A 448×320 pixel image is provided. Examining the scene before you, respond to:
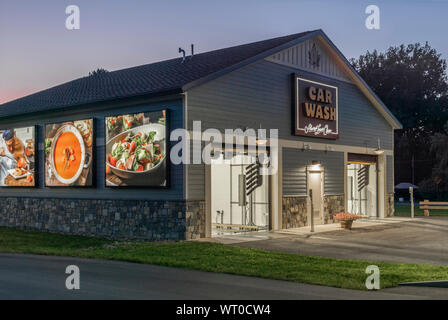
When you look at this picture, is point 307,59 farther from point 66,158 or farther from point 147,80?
point 66,158

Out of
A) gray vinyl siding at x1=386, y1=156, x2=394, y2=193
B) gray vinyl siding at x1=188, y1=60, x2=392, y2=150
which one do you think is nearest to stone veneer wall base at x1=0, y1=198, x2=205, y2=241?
gray vinyl siding at x1=188, y1=60, x2=392, y2=150

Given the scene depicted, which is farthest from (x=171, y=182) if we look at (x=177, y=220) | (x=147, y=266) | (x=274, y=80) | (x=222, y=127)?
(x=274, y=80)

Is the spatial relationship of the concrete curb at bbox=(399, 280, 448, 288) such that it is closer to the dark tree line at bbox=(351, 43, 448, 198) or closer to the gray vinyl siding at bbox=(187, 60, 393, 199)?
the gray vinyl siding at bbox=(187, 60, 393, 199)

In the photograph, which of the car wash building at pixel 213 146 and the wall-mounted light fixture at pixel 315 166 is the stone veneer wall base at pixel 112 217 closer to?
the car wash building at pixel 213 146

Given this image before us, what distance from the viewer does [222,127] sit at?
18.8 metres

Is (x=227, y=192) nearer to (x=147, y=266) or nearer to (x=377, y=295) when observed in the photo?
(x=147, y=266)

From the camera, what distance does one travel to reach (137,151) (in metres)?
18.3

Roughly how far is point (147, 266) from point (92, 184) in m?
7.80

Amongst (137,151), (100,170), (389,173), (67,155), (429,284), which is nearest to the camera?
(429,284)

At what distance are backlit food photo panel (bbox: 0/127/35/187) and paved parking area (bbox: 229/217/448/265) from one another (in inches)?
407

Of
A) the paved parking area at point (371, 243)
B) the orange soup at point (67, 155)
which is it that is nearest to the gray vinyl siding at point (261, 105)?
the paved parking area at point (371, 243)

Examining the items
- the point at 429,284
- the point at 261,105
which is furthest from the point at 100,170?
the point at 429,284

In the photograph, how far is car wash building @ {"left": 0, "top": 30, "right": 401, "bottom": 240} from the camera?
58.2ft

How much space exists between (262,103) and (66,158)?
25.7ft
